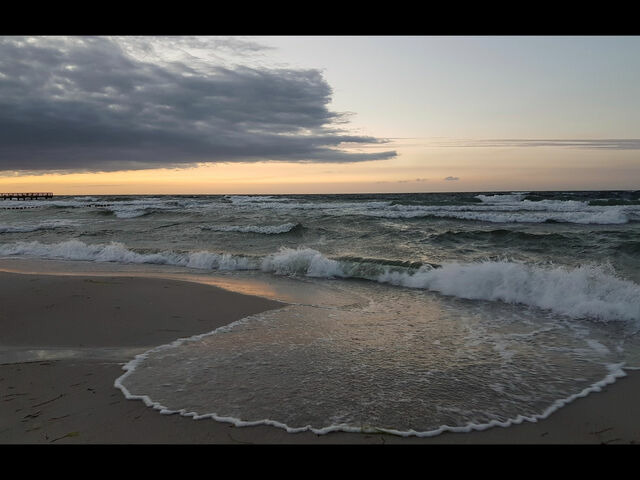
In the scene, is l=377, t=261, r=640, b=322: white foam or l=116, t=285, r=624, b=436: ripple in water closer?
l=116, t=285, r=624, b=436: ripple in water

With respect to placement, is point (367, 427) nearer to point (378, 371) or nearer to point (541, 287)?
point (378, 371)

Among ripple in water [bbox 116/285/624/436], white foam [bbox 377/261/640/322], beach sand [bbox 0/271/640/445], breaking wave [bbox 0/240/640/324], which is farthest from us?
breaking wave [bbox 0/240/640/324]

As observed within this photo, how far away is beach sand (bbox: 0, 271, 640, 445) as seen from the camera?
290cm

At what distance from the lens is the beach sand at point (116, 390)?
9.50 feet

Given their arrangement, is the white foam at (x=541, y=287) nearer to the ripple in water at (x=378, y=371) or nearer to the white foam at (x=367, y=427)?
the ripple in water at (x=378, y=371)

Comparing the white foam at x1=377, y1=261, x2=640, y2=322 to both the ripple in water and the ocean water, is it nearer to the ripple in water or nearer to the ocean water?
the ocean water

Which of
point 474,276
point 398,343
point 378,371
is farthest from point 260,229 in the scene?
point 378,371

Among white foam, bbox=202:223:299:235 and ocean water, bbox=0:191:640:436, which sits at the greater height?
white foam, bbox=202:223:299:235

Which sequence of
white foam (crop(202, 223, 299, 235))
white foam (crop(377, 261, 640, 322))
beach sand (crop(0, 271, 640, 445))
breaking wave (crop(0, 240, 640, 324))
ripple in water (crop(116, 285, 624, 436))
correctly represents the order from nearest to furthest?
beach sand (crop(0, 271, 640, 445)), ripple in water (crop(116, 285, 624, 436)), white foam (crop(377, 261, 640, 322)), breaking wave (crop(0, 240, 640, 324)), white foam (crop(202, 223, 299, 235))

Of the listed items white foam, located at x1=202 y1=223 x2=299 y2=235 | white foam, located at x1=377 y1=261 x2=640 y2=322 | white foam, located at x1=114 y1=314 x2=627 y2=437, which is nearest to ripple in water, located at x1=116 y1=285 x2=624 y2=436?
white foam, located at x1=114 y1=314 x2=627 y2=437

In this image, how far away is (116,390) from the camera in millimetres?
3627
